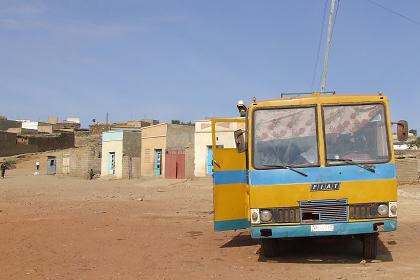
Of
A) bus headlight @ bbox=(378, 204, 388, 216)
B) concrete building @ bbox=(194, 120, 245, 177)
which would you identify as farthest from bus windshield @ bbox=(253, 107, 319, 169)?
concrete building @ bbox=(194, 120, 245, 177)

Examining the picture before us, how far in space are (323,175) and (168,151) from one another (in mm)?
30591

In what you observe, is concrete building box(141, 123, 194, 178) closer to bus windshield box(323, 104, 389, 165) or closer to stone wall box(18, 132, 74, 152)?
stone wall box(18, 132, 74, 152)

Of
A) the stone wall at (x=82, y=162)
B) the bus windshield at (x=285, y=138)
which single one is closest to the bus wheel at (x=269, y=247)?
the bus windshield at (x=285, y=138)

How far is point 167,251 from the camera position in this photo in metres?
9.66

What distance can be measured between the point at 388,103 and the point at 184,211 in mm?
10489

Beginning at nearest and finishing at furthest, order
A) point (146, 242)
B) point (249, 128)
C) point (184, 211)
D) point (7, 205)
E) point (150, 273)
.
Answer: point (150, 273) < point (249, 128) < point (146, 242) < point (184, 211) < point (7, 205)

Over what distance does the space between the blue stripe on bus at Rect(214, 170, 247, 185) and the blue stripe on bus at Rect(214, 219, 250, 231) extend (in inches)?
29.1

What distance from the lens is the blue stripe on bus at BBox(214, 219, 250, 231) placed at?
31.3 ft

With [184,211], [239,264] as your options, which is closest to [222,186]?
[239,264]

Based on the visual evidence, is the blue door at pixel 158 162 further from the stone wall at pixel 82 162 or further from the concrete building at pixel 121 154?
the stone wall at pixel 82 162

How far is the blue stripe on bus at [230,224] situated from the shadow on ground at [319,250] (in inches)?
24.0

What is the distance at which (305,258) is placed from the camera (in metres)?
8.62

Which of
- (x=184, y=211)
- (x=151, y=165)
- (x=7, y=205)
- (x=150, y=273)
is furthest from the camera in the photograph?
(x=151, y=165)

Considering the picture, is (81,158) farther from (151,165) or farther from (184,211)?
(184,211)
